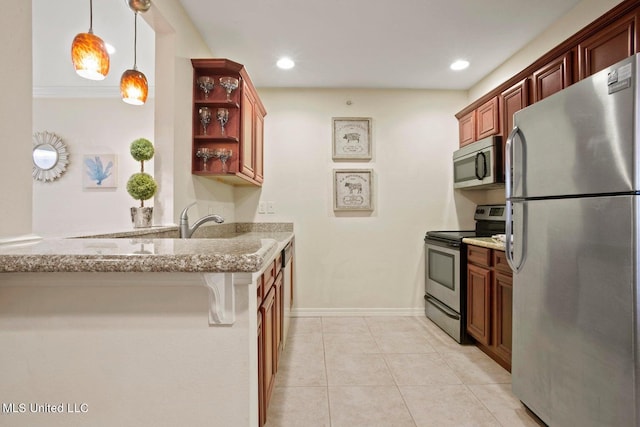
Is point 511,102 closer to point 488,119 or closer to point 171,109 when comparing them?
point 488,119

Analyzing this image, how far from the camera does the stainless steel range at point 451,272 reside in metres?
2.69

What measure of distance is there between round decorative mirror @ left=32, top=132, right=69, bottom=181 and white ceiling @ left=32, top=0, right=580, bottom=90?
2.27ft

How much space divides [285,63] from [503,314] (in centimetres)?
278

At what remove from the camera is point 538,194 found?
5.16 ft

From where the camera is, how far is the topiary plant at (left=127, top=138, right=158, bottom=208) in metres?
1.73

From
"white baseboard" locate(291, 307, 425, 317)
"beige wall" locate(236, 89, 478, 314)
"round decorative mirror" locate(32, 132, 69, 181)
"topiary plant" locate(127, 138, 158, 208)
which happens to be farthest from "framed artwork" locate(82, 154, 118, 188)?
"white baseboard" locate(291, 307, 425, 317)

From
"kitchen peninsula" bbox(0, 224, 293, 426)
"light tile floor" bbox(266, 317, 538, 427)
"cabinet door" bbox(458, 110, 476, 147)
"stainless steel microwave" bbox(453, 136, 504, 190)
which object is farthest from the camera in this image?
"cabinet door" bbox(458, 110, 476, 147)

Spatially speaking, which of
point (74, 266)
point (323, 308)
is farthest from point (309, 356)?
point (74, 266)

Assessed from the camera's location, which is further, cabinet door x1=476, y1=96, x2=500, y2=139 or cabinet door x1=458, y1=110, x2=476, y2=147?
cabinet door x1=458, y1=110, x2=476, y2=147

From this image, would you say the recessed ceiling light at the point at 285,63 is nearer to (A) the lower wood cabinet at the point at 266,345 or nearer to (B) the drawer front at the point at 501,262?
(A) the lower wood cabinet at the point at 266,345

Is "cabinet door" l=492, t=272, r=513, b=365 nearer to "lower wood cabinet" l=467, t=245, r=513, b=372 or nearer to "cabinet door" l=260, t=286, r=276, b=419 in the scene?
"lower wood cabinet" l=467, t=245, r=513, b=372

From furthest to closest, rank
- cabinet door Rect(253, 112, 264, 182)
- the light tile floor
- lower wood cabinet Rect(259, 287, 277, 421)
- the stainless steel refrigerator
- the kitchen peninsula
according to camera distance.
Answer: cabinet door Rect(253, 112, 264, 182), the light tile floor, lower wood cabinet Rect(259, 287, 277, 421), the stainless steel refrigerator, the kitchen peninsula

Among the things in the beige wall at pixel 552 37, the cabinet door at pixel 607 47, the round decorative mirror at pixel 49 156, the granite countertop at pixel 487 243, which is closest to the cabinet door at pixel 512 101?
the beige wall at pixel 552 37

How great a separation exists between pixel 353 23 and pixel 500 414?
2.74m
